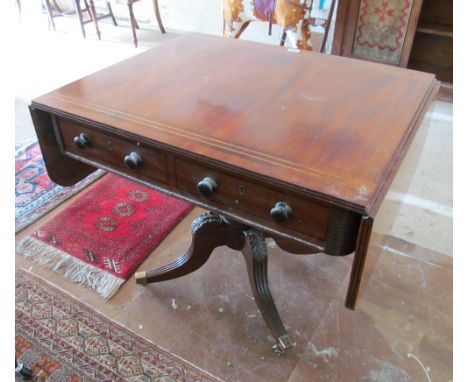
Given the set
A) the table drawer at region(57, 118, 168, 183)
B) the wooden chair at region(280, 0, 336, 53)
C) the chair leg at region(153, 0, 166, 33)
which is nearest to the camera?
the table drawer at region(57, 118, 168, 183)

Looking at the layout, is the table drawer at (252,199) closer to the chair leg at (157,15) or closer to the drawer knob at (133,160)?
the drawer knob at (133,160)

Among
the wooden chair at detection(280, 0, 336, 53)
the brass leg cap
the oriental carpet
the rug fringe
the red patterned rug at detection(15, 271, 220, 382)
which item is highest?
the wooden chair at detection(280, 0, 336, 53)

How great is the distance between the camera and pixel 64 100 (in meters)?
1.09

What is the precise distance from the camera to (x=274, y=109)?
3.45 ft

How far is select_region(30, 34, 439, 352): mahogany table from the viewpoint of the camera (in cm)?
84

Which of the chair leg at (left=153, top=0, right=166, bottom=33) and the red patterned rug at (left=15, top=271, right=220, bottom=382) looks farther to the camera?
the chair leg at (left=153, top=0, right=166, bottom=33)

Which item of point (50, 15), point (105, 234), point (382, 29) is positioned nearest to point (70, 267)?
point (105, 234)

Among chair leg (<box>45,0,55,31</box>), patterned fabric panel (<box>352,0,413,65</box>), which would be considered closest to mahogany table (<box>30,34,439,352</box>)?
patterned fabric panel (<box>352,0,413,65</box>)

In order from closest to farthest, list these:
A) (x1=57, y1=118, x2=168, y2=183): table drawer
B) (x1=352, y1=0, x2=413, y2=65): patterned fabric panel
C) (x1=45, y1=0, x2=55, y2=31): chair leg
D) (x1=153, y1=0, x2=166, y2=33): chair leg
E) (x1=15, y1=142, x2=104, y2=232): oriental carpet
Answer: (x1=57, y1=118, x2=168, y2=183): table drawer, (x1=15, y1=142, x2=104, y2=232): oriental carpet, (x1=352, y1=0, x2=413, y2=65): patterned fabric panel, (x1=153, y1=0, x2=166, y2=33): chair leg, (x1=45, y1=0, x2=55, y2=31): chair leg

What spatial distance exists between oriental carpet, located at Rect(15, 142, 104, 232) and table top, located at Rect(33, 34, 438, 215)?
86cm

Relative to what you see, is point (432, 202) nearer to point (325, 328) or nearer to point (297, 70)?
point (325, 328)

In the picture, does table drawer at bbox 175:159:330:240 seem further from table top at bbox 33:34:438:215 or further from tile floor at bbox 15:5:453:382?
tile floor at bbox 15:5:453:382

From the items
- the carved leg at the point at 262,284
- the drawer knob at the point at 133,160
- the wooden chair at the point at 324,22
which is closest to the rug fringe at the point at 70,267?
the carved leg at the point at 262,284

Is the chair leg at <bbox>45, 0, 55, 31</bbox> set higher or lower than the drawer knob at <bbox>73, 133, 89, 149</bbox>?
lower
